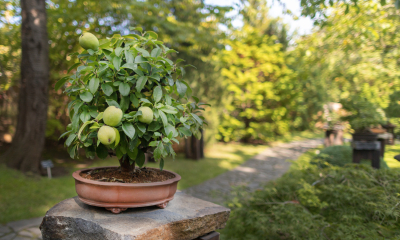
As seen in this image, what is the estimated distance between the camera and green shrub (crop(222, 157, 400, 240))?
1.93 m

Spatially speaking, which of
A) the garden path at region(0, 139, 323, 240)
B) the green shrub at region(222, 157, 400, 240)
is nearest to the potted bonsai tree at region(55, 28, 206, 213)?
the green shrub at region(222, 157, 400, 240)

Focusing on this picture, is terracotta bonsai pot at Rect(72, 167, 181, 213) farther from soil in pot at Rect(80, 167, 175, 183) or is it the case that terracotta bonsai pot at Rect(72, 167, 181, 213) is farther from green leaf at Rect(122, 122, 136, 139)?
A: green leaf at Rect(122, 122, 136, 139)

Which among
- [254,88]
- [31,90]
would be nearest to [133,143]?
[31,90]

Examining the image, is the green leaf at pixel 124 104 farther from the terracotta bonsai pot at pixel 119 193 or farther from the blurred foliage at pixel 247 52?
the blurred foliage at pixel 247 52

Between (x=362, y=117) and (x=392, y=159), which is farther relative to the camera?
(x=392, y=159)

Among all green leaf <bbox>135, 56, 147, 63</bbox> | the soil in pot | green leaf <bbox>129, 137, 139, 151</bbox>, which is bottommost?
the soil in pot

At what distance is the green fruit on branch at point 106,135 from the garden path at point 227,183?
2389 mm

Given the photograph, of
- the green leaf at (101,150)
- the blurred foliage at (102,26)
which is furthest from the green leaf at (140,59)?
the blurred foliage at (102,26)

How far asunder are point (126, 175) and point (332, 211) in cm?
215

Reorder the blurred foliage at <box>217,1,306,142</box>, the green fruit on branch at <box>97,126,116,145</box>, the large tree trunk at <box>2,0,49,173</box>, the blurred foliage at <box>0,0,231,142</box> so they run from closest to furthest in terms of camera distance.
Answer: the green fruit on branch at <box>97,126,116,145</box>
the large tree trunk at <box>2,0,49,173</box>
the blurred foliage at <box>0,0,231,142</box>
the blurred foliage at <box>217,1,306,142</box>

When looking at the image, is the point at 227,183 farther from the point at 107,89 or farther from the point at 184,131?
the point at 107,89

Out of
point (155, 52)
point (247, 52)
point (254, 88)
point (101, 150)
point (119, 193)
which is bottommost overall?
point (119, 193)

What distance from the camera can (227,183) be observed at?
19.2 feet

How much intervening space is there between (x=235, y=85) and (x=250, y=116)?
69.3 inches
